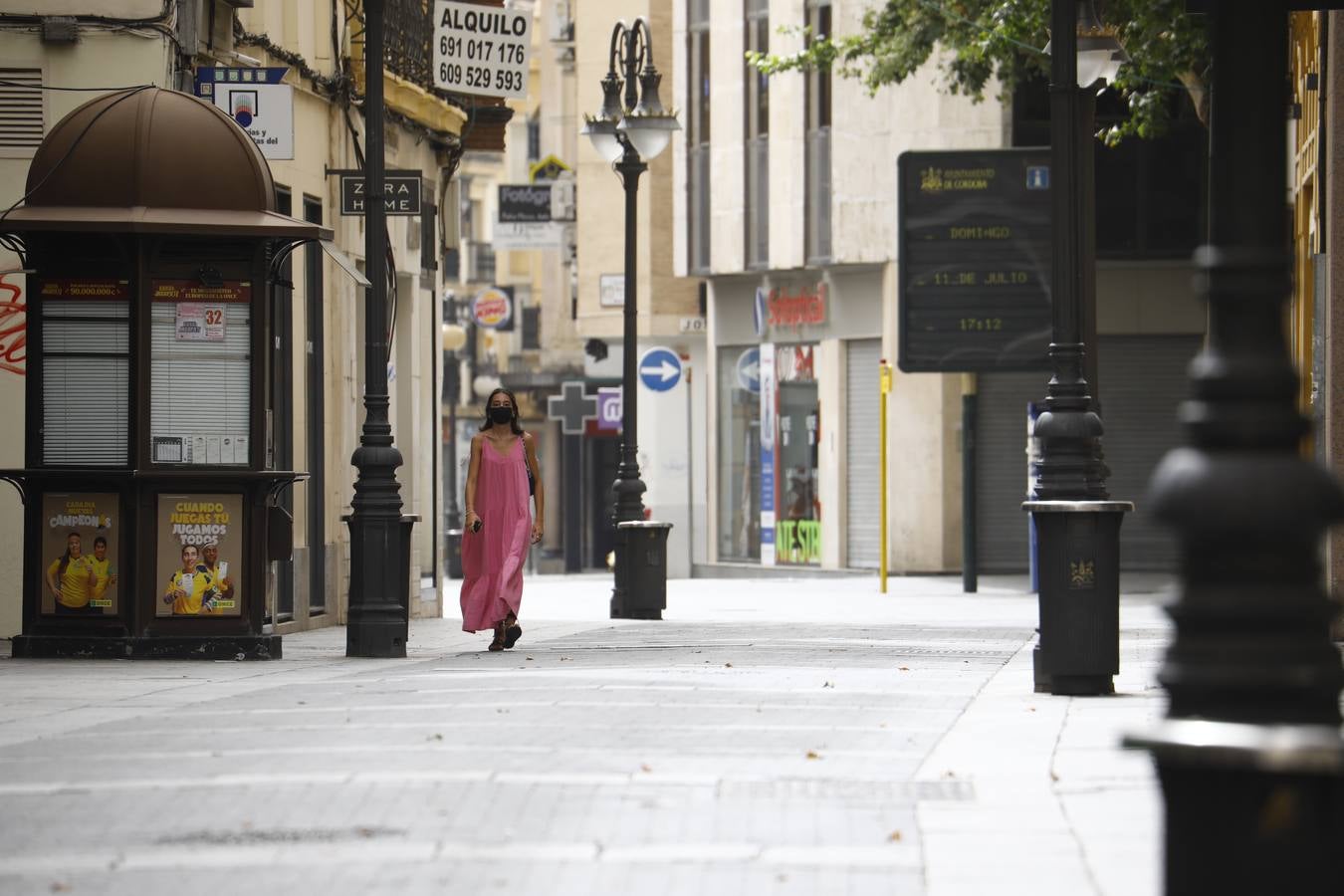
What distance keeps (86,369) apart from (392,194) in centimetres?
253

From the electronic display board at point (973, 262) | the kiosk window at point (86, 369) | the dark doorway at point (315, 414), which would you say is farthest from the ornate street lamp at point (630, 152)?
the kiosk window at point (86, 369)

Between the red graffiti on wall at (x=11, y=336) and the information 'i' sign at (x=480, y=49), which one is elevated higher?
the information 'i' sign at (x=480, y=49)

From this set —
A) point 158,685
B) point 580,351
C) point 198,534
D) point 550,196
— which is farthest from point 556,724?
point 580,351

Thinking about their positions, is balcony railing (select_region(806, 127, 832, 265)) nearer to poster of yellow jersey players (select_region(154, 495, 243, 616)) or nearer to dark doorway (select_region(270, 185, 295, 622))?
dark doorway (select_region(270, 185, 295, 622))

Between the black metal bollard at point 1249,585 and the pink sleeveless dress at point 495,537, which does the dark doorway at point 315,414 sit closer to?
the pink sleeveless dress at point 495,537

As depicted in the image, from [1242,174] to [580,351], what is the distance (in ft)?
212

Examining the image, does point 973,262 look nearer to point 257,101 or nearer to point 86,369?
point 257,101

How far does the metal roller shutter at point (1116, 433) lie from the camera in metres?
38.1

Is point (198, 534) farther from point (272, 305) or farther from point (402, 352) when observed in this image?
point (402, 352)

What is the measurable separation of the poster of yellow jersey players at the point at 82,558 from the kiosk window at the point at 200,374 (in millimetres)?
503

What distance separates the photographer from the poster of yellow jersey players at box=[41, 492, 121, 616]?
16.3 m

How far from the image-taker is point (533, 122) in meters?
80.9

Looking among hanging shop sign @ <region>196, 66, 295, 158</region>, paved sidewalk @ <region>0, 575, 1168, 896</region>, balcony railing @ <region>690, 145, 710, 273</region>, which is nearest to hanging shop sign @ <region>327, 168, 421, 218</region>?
hanging shop sign @ <region>196, 66, 295, 158</region>

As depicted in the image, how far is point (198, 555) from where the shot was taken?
53.6 feet
